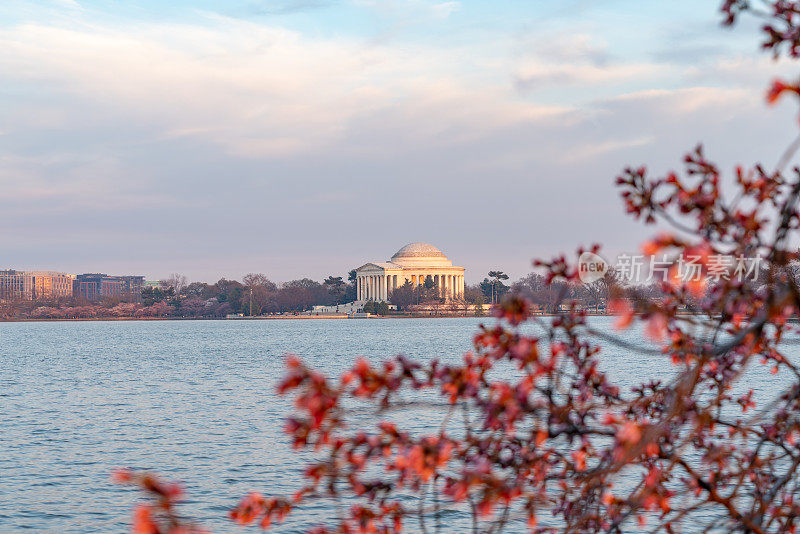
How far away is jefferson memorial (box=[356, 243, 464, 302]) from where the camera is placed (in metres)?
190

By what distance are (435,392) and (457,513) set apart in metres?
20.4

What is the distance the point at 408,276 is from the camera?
19288 cm

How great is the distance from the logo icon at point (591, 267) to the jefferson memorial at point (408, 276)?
181370 millimetres

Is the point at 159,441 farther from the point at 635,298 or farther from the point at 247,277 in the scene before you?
the point at 247,277

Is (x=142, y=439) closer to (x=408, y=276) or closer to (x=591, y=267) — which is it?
(x=591, y=267)

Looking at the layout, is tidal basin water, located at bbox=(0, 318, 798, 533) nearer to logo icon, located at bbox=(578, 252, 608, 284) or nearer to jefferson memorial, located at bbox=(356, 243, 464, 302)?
logo icon, located at bbox=(578, 252, 608, 284)

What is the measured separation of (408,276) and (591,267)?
189 m

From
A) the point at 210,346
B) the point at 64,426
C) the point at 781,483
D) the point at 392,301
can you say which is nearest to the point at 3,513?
the point at 64,426

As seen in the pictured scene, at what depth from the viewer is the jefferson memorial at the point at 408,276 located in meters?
190

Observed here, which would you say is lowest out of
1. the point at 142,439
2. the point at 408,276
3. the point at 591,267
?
the point at 142,439

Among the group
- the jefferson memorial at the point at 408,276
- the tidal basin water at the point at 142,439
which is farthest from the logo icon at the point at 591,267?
the jefferson memorial at the point at 408,276

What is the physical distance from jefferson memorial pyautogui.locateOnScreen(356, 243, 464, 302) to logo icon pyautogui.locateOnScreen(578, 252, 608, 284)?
7141 inches

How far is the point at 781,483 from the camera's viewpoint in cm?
458

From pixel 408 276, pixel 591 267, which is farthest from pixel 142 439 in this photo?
pixel 408 276
